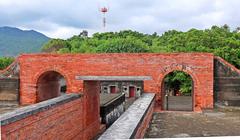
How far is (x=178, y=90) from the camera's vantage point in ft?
103

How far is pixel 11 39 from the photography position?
5965 inches

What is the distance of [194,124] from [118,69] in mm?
4967

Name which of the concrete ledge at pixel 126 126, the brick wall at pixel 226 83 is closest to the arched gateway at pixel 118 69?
the brick wall at pixel 226 83

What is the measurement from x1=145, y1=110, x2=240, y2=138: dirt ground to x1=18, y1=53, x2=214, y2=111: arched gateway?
1615 mm

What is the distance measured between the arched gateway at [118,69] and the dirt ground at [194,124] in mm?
1615

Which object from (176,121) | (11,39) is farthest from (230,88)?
(11,39)

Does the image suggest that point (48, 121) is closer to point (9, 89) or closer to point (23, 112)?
point (23, 112)

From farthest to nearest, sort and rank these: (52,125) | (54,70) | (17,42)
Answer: (17,42)
(54,70)
(52,125)

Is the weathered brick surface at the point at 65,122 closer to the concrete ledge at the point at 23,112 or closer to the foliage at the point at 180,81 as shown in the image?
the concrete ledge at the point at 23,112

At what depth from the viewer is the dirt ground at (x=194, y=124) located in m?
7.70

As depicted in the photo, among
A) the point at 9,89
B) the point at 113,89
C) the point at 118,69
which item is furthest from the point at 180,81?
the point at 9,89

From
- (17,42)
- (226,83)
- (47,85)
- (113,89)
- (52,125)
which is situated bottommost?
(52,125)

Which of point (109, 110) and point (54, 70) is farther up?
point (54, 70)

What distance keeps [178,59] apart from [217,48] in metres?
14.6
